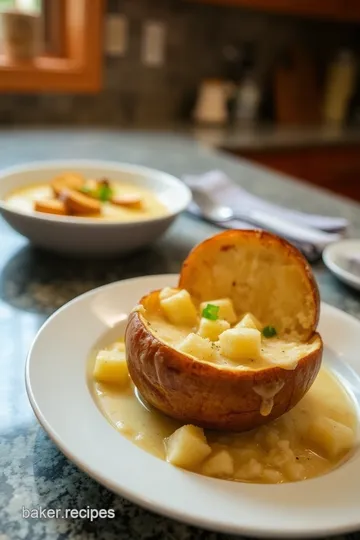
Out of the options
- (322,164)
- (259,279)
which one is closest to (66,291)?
(259,279)

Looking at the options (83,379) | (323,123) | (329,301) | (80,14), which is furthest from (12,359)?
(323,123)

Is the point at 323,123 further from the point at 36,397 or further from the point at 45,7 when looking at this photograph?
the point at 36,397

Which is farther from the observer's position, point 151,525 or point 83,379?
point 83,379

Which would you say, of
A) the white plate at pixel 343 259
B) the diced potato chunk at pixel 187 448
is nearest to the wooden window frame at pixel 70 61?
the white plate at pixel 343 259

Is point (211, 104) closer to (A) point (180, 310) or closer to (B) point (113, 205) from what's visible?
(B) point (113, 205)

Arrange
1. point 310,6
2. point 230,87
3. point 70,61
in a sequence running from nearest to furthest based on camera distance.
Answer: point 70,61
point 310,6
point 230,87

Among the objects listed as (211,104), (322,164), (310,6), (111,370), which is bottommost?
(322,164)

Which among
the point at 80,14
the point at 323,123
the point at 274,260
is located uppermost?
the point at 80,14
